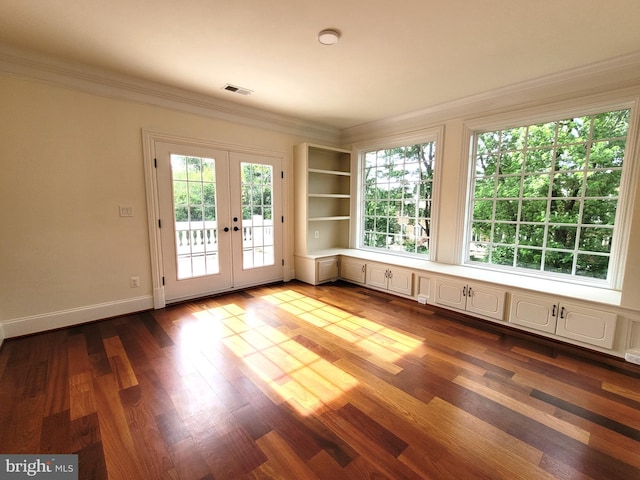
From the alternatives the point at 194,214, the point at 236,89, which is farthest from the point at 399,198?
the point at 194,214

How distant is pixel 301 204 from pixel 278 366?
9.43 feet

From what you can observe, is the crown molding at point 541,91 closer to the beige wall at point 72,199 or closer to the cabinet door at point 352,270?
the beige wall at point 72,199

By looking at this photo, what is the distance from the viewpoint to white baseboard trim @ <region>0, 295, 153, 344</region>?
2.77 meters

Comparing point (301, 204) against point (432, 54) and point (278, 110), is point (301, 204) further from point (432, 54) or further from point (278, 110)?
point (432, 54)

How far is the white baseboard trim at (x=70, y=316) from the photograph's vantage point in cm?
277

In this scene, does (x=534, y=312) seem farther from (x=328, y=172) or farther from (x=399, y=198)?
(x=328, y=172)

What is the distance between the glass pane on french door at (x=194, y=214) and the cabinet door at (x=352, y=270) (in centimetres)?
207

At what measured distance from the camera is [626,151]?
2697mm

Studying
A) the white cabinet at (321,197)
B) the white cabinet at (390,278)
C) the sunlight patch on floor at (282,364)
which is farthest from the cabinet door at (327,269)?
the sunlight patch on floor at (282,364)

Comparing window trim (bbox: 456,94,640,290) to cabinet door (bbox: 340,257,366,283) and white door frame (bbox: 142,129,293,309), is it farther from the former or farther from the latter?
white door frame (bbox: 142,129,293,309)

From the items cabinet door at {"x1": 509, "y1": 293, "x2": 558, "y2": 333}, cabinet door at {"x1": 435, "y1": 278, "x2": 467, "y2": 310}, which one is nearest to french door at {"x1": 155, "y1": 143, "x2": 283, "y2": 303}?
cabinet door at {"x1": 435, "y1": 278, "x2": 467, "y2": 310}

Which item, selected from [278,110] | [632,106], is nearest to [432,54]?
[632,106]

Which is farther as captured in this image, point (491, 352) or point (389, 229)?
point (389, 229)

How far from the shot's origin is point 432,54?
2.54 metres
